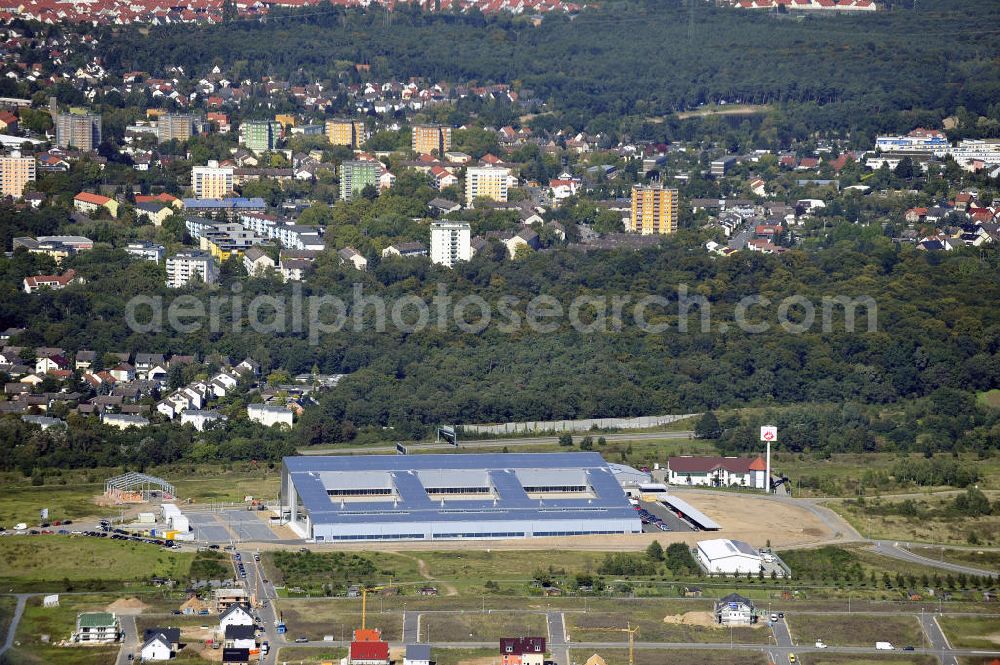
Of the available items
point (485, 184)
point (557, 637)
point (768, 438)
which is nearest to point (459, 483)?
point (768, 438)

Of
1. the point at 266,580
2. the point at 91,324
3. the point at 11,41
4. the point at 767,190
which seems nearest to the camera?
the point at 266,580

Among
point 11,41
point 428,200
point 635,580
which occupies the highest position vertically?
point 11,41

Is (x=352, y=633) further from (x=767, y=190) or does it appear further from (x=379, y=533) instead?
(x=767, y=190)

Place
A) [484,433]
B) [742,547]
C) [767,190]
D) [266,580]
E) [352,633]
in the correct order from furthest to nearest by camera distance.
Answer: [767,190]
[484,433]
[742,547]
[266,580]
[352,633]

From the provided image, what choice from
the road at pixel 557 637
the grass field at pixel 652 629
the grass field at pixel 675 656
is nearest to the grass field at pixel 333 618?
the road at pixel 557 637

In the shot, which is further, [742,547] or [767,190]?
[767,190]

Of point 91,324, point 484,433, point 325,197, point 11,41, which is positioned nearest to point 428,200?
point 325,197

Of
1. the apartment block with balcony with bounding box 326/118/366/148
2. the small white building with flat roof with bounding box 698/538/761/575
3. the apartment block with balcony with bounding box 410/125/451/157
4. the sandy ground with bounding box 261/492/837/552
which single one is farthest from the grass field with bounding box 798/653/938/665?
the apartment block with balcony with bounding box 326/118/366/148

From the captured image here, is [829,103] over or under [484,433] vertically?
over
